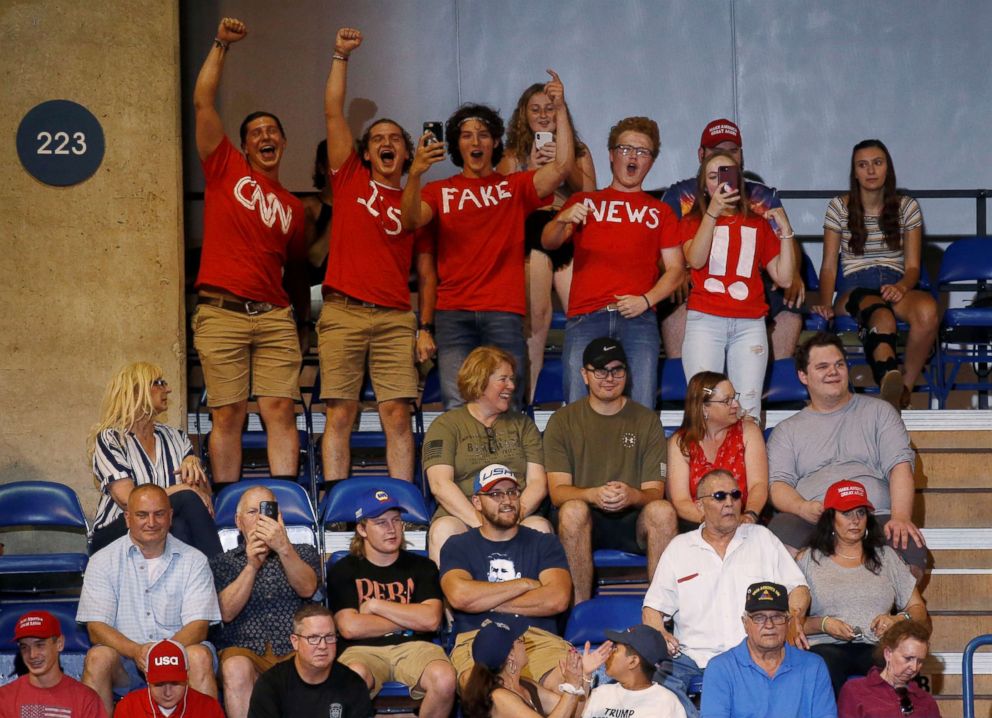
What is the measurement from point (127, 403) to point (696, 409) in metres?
2.43

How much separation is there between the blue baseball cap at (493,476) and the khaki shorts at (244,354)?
147 cm

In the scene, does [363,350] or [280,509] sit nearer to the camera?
[280,509]

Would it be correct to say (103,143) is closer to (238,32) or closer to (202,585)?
(238,32)

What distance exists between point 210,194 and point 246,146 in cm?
32

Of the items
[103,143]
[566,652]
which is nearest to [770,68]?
[103,143]

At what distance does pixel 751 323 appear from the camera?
6707 millimetres

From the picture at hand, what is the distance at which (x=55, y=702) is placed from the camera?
512 cm

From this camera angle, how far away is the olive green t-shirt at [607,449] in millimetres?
6188

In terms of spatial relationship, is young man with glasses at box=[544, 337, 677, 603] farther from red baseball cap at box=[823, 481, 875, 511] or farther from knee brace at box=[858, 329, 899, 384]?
knee brace at box=[858, 329, 899, 384]

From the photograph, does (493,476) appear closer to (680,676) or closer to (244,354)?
(680,676)

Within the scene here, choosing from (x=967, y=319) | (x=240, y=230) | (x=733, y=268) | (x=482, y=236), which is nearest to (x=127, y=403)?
(x=240, y=230)

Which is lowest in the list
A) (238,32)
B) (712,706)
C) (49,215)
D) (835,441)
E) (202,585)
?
(712,706)

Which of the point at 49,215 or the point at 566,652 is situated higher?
the point at 49,215

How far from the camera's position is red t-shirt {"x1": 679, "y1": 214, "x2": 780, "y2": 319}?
6.73 m
